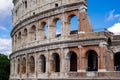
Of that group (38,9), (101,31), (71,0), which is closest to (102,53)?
(101,31)

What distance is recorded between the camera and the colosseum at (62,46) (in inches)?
1101

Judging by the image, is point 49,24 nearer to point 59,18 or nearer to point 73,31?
point 59,18

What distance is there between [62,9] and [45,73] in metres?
7.44

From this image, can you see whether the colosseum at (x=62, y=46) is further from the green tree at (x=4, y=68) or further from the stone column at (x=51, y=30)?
the green tree at (x=4, y=68)

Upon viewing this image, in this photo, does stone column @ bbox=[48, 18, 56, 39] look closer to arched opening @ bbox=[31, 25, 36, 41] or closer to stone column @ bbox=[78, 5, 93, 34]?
arched opening @ bbox=[31, 25, 36, 41]

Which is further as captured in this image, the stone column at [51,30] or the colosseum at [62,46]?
the stone column at [51,30]

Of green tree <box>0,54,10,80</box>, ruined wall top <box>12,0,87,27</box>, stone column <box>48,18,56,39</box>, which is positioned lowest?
green tree <box>0,54,10,80</box>

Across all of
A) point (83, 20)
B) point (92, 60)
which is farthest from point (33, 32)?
point (83, 20)

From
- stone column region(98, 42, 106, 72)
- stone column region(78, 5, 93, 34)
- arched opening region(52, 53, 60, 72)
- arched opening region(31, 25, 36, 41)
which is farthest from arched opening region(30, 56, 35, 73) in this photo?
stone column region(98, 42, 106, 72)

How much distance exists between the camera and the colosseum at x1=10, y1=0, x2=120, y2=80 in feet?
91.7

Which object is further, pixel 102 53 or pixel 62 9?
pixel 62 9

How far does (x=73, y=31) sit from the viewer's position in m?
35.5

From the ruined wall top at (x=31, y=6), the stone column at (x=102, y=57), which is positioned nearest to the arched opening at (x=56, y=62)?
the ruined wall top at (x=31, y=6)

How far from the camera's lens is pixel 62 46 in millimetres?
30516
